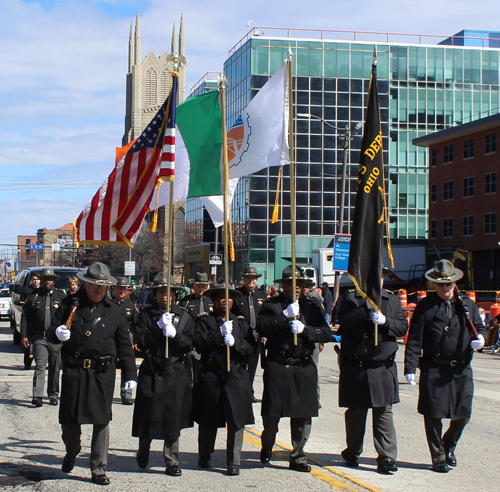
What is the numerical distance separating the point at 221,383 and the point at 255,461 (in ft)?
3.16

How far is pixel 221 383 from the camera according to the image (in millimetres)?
6855

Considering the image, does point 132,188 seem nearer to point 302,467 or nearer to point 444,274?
point 444,274

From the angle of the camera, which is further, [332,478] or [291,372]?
[291,372]

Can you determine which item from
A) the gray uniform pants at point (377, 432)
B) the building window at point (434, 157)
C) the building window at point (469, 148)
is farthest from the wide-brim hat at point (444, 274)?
the building window at point (434, 157)

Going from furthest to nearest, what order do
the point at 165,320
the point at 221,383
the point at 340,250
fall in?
the point at 340,250 → the point at 221,383 → the point at 165,320

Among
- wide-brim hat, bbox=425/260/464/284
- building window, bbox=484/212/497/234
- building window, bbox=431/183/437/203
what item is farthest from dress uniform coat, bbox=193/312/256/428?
building window, bbox=431/183/437/203

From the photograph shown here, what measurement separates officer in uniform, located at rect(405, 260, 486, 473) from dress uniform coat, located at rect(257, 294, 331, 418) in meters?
0.94

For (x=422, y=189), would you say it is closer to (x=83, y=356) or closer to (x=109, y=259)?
(x=109, y=259)

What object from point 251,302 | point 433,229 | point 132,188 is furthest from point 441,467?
point 433,229

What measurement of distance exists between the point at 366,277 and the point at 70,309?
2981 mm

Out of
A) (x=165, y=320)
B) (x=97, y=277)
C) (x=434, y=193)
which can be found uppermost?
(x=434, y=193)

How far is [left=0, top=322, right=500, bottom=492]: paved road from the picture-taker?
20.4 ft

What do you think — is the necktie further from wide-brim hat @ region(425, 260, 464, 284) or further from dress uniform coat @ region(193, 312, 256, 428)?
wide-brim hat @ region(425, 260, 464, 284)

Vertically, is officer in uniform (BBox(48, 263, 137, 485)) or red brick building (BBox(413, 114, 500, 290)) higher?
red brick building (BBox(413, 114, 500, 290))
